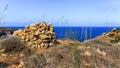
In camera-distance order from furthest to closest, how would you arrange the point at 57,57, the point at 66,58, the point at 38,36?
the point at 38,36
the point at 57,57
the point at 66,58

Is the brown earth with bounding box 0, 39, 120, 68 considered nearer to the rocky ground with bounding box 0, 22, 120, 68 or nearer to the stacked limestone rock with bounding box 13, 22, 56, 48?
the rocky ground with bounding box 0, 22, 120, 68

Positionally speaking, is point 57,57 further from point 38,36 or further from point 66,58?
point 38,36

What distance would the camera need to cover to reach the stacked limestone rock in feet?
68.2

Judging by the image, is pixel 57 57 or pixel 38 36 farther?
pixel 38 36

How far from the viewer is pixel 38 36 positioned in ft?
69.3

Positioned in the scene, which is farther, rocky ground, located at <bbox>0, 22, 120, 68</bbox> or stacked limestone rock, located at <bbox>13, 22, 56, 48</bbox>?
stacked limestone rock, located at <bbox>13, 22, 56, 48</bbox>

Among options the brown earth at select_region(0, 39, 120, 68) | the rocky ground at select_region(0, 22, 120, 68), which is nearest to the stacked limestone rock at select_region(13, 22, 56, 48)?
the rocky ground at select_region(0, 22, 120, 68)

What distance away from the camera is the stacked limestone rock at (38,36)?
20.8 m

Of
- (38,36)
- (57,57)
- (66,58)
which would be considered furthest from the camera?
(38,36)

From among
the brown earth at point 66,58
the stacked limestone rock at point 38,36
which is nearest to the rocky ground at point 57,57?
the brown earth at point 66,58

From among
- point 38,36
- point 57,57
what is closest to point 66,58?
point 57,57

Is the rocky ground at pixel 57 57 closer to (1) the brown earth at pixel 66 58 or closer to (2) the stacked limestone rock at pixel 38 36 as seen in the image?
(1) the brown earth at pixel 66 58

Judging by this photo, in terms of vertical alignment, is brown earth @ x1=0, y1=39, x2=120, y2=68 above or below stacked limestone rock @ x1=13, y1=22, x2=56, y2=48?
below

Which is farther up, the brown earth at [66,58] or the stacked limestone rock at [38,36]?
the stacked limestone rock at [38,36]
